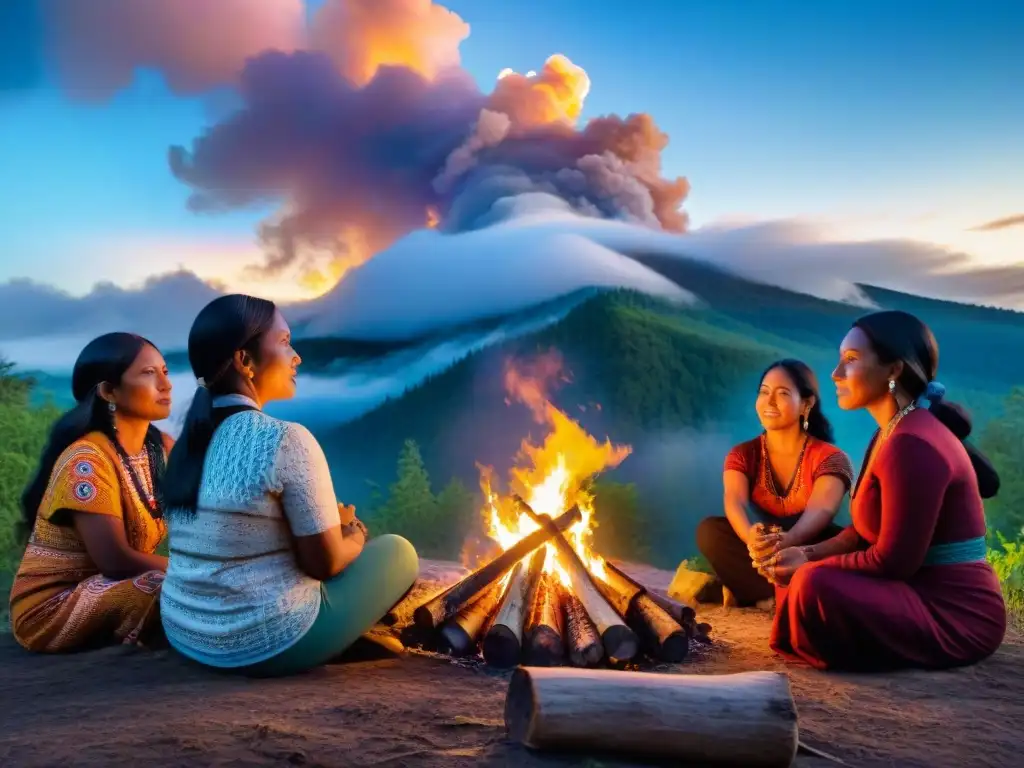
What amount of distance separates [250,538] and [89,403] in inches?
58.2

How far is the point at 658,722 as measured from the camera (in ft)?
9.41

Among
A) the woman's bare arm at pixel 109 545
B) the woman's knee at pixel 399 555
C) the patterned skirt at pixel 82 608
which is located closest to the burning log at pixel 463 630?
the woman's knee at pixel 399 555

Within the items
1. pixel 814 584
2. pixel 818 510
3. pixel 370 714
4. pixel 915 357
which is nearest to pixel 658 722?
pixel 370 714

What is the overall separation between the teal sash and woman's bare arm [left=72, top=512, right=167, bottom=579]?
3.83 m

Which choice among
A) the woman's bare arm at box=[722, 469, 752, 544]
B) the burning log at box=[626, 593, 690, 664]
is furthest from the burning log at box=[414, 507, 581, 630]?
the woman's bare arm at box=[722, 469, 752, 544]

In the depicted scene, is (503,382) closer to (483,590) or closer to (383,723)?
(483,590)

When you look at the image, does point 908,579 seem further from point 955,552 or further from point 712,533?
point 712,533

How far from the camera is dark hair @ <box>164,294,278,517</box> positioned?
3713 mm

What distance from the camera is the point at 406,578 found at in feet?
Answer: 13.8

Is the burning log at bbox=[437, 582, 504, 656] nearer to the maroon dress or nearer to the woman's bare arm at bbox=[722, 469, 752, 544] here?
the maroon dress

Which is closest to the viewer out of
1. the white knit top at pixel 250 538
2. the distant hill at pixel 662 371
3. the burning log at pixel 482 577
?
the white knit top at pixel 250 538

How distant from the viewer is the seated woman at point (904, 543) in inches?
160

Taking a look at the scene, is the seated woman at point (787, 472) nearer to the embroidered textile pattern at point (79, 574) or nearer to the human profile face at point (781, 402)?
the human profile face at point (781, 402)

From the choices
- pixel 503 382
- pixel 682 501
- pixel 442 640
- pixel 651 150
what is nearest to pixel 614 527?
pixel 682 501
